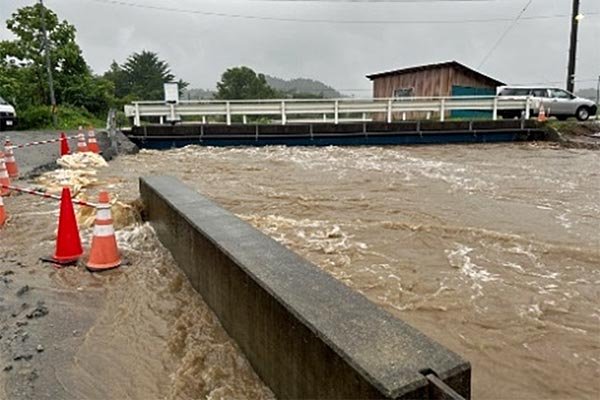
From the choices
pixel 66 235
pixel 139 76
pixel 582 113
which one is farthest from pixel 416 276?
pixel 139 76

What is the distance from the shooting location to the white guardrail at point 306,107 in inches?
709

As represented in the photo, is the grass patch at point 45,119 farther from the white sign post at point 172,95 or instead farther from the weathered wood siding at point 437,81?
the weathered wood siding at point 437,81

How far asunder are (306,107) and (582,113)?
12.1m

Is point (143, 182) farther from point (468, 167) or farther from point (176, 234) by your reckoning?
point (468, 167)

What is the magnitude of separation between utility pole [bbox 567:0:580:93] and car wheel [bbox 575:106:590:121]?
349cm

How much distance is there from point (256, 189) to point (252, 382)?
21.1 ft

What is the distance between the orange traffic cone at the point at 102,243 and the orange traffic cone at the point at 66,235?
0.98ft

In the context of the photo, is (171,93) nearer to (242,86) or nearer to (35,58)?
(35,58)

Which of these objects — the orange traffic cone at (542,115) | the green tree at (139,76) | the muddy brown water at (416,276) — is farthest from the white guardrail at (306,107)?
the green tree at (139,76)

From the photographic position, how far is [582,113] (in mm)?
21031

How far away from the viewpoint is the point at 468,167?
12266mm

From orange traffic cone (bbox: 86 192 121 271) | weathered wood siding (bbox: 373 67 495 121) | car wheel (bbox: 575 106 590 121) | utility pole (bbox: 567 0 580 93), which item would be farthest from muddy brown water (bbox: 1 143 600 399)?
weathered wood siding (bbox: 373 67 495 121)

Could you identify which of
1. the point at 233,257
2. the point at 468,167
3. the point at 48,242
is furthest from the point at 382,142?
the point at 233,257

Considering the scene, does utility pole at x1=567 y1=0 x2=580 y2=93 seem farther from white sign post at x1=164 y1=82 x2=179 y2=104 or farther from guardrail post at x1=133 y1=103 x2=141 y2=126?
guardrail post at x1=133 y1=103 x2=141 y2=126
